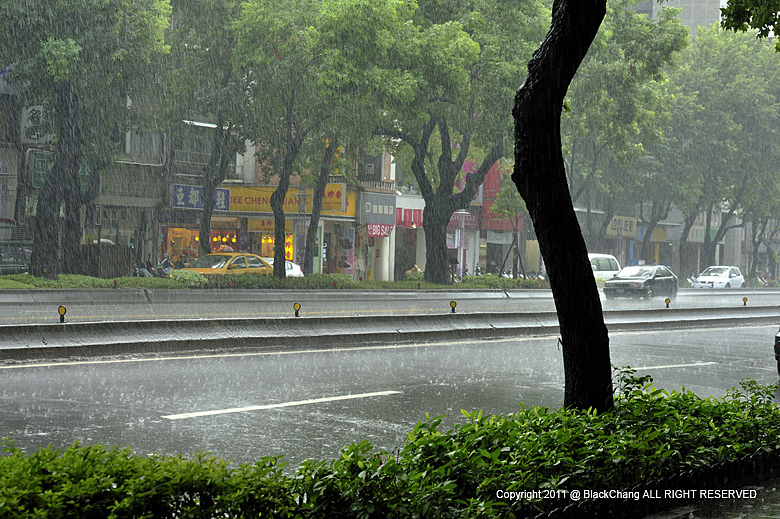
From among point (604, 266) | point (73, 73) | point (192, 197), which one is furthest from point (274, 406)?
point (604, 266)

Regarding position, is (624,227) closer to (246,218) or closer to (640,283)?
(640,283)

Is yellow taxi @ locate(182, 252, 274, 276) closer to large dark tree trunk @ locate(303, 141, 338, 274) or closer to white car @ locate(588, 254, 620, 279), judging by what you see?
large dark tree trunk @ locate(303, 141, 338, 274)

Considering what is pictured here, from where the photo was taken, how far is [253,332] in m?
15.1

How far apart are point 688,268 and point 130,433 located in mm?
73747

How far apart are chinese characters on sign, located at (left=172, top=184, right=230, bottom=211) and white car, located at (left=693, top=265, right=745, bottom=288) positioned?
1172 inches

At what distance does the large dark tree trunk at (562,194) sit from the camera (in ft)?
20.3

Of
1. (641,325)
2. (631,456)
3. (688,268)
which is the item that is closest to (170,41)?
(641,325)

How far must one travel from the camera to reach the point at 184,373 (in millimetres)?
11578

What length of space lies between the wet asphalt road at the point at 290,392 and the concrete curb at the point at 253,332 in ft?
1.92

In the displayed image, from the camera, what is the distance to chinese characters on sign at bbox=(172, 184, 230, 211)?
40.8 m

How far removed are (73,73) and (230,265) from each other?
29.8 ft

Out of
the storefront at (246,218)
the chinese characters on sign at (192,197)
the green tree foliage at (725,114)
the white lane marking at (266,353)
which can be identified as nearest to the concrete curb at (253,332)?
the white lane marking at (266,353)

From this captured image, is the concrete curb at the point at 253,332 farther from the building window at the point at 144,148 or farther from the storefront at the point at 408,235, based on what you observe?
the storefront at the point at 408,235

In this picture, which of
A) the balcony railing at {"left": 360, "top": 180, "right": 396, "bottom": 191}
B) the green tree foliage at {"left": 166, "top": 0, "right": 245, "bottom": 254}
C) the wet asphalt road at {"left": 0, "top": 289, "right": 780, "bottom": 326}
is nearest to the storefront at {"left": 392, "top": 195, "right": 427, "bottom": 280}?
the balcony railing at {"left": 360, "top": 180, "right": 396, "bottom": 191}
